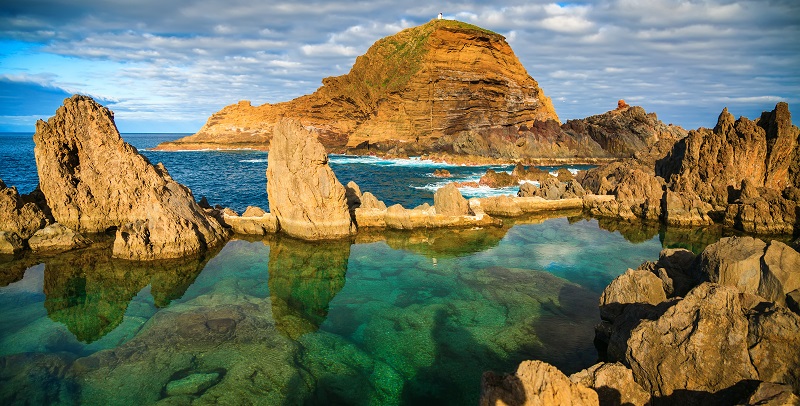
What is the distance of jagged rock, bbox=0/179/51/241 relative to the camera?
21.6 m

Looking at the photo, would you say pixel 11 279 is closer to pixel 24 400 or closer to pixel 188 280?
pixel 188 280

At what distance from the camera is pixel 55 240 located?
21578 millimetres

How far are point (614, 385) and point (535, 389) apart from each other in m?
2.15

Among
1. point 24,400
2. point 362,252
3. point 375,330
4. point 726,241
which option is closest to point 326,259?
point 362,252

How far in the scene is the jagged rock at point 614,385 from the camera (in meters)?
7.86

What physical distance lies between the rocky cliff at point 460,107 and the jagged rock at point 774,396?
80.9 m

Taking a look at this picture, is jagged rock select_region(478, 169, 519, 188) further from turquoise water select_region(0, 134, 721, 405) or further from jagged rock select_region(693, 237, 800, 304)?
jagged rock select_region(693, 237, 800, 304)

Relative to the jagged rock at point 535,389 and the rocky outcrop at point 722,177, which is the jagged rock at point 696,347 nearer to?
the jagged rock at point 535,389

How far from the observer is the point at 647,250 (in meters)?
23.4

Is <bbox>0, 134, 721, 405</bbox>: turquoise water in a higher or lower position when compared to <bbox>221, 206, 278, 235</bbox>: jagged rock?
lower

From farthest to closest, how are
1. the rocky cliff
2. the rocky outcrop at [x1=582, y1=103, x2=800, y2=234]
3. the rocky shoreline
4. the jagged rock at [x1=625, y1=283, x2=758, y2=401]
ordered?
the rocky cliff, the rocky outcrop at [x1=582, y1=103, x2=800, y2=234], the jagged rock at [x1=625, y1=283, x2=758, y2=401], the rocky shoreline

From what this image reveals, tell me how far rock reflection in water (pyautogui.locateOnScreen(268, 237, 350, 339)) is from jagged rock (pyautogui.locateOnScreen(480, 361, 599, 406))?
26.6 ft

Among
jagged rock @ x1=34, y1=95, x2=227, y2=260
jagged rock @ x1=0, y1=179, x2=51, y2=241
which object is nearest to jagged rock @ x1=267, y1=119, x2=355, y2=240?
jagged rock @ x1=34, y1=95, x2=227, y2=260

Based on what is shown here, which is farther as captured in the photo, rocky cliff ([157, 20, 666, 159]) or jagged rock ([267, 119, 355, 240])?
rocky cliff ([157, 20, 666, 159])
